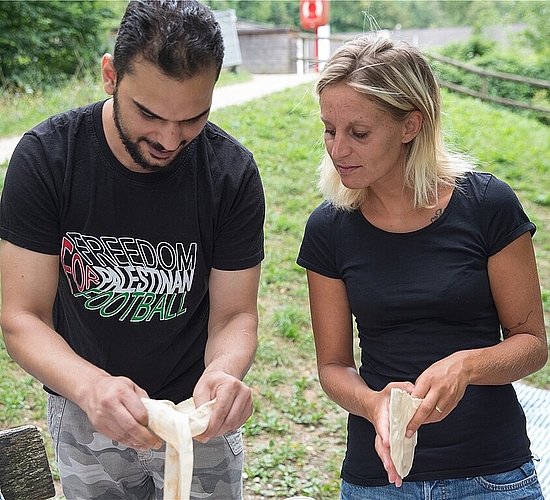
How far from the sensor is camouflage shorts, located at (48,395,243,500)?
209 centimetres

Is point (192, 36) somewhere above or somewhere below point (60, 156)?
above

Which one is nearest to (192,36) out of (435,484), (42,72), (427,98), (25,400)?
(427,98)

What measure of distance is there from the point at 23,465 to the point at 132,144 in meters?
0.96

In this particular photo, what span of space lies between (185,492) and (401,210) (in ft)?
3.30

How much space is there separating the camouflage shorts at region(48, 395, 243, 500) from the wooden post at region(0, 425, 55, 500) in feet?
0.20

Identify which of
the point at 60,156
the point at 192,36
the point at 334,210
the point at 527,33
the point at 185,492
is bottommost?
the point at 527,33

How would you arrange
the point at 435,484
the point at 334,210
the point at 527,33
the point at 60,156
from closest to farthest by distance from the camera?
the point at 60,156 < the point at 435,484 < the point at 334,210 < the point at 527,33

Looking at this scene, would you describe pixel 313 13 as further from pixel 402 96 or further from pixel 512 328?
pixel 512 328

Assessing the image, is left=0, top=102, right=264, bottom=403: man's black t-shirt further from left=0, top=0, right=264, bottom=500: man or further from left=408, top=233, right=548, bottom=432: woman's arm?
left=408, top=233, right=548, bottom=432: woman's arm

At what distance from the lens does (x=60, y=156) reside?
1906mm

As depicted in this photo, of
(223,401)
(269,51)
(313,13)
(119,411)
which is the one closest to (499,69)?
(313,13)

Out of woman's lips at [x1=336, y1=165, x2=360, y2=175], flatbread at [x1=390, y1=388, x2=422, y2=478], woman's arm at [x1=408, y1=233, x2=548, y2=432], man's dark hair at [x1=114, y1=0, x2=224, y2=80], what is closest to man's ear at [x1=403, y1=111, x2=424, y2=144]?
woman's lips at [x1=336, y1=165, x2=360, y2=175]

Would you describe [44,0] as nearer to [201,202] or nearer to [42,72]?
[42,72]

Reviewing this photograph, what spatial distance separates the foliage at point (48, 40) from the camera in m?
12.6
